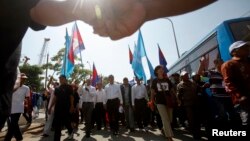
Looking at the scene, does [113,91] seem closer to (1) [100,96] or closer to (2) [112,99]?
(2) [112,99]

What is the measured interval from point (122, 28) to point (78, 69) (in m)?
48.8

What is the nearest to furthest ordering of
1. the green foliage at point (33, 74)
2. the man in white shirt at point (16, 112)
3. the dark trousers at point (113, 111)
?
the man in white shirt at point (16, 112), the dark trousers at point (113, 111), the green foliage at point (33, 74)

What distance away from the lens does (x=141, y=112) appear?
39.2ft

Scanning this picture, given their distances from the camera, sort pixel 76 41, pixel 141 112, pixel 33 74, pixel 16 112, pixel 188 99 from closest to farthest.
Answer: pixel 16 112 < pixel 188 99 < pixel 141 112 < pixel 76 41 < pixel 33 74

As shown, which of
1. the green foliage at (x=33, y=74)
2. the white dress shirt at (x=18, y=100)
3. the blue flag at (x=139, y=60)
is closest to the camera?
the white dress shirt at (x=18, y=100)

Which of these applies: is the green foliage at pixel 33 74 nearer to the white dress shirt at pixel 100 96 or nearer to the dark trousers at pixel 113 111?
the white dress shirt at pixel 100 96

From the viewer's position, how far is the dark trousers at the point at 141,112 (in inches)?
470

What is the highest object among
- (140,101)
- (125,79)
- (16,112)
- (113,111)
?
(125,79)

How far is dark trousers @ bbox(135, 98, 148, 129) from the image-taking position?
11.9 metres

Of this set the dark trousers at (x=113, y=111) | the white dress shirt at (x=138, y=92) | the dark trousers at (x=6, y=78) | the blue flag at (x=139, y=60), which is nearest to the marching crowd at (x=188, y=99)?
the dark trousers at (x=113, y=111)

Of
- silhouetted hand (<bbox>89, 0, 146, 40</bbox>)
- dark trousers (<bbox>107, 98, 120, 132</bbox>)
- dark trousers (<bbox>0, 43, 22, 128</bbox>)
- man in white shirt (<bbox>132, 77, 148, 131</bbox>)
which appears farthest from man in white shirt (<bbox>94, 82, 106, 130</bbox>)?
silhouetted hand (<bbox>89, 0, 146, 40</bbox>)

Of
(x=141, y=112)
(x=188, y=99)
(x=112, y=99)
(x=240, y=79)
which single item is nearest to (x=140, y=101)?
(x=141, y=112)

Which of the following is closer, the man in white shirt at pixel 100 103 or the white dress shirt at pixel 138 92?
the white dress shirt at pixel 138 92

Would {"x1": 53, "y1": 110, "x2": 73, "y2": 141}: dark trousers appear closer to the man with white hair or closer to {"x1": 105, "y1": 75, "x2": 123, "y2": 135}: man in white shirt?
{"x1": 105, "y1": 75, "x2": 123, "y2": 135}: man in white shirt
